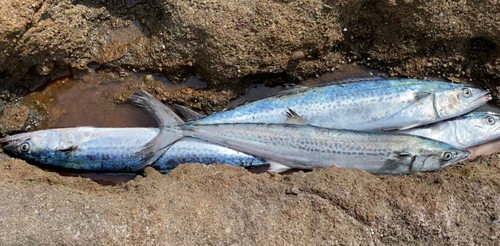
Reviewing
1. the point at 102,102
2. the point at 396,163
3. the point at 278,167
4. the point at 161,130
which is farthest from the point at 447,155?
the point at 102,102

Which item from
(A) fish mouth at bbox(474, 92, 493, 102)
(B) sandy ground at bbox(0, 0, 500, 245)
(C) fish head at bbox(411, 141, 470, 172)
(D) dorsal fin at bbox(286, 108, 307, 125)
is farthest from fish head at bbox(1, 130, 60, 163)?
(A) fish mouth at bbox(474, 92, 493, 102)

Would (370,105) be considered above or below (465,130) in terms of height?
above

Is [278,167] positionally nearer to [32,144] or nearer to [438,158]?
[438,158]

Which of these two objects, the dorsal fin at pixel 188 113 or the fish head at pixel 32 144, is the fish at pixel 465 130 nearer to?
Result: the dorsal fin at pixel 188 113

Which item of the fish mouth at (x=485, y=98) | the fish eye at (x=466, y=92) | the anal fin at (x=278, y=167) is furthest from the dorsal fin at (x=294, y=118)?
the fish mouth at (x=485, y=98)

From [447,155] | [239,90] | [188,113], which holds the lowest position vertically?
[447,155]

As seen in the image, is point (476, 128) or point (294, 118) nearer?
point (294, 118)

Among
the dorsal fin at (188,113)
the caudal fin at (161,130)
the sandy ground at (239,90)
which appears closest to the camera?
the sandy ground at (239,90)

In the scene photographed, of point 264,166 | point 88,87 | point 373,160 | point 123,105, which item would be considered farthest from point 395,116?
point 88,87
